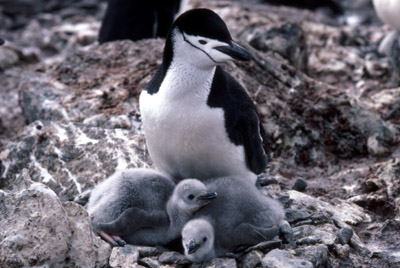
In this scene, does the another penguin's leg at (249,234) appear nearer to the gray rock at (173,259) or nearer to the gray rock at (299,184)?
the gray rock at (173,259)

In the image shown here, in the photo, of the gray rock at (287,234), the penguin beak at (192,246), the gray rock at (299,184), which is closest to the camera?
the penguin beak at (192,246)

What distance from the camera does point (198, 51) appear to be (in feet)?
12.2

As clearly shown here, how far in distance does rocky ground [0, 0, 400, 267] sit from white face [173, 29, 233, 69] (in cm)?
104

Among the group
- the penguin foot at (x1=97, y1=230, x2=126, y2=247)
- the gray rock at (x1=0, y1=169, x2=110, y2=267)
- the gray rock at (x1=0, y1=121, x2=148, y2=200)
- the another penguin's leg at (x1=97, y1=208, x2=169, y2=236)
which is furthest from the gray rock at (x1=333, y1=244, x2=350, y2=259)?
the gray rock at (x1=0, y1=121, x2=148, y2=200)

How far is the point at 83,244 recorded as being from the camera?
11.1ft

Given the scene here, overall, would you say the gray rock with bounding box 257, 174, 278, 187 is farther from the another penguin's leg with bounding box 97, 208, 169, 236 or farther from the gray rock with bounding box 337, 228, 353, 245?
the another penguin's leg with bounding box 97, 208, 169, 236

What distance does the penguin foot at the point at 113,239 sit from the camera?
143 inches

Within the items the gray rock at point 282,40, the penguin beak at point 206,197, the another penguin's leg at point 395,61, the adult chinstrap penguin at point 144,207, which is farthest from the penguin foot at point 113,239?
the another penguin's leg at point 395,61

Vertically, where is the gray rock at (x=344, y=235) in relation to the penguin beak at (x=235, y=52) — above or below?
below

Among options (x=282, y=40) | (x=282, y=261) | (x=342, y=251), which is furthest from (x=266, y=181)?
(x=282, y=40)

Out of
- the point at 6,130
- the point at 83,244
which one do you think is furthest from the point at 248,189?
the point at 6,130

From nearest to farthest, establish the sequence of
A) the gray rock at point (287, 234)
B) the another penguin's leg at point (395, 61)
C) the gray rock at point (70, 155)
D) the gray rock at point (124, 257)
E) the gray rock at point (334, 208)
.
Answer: the gray rock at point (124, 257) < the gray rock at point (287, 234) < the gray rock at point (334, 208) < the gray rock at point (70, 155) < the another penguin's leg at point (395, 61)

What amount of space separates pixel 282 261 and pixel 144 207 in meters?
0.84

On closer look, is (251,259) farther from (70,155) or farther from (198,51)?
(70,155)
